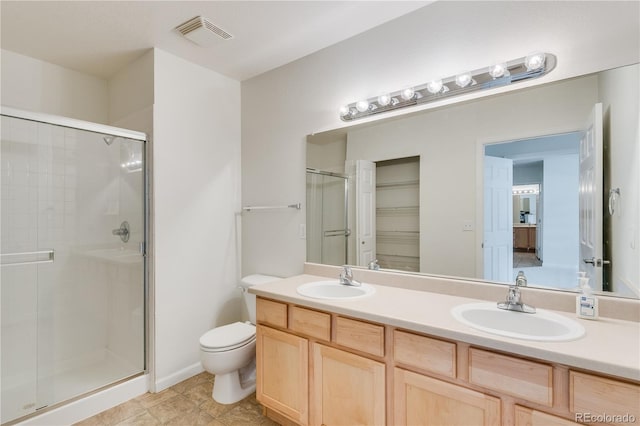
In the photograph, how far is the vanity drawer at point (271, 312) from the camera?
68.2 inches

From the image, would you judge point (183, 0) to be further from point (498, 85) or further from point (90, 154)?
point (498, 85)

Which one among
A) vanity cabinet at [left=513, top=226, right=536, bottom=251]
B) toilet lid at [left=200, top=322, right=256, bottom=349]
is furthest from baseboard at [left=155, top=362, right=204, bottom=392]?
vanity cabinet at [left=513, top=226, right=536, bottom=251]

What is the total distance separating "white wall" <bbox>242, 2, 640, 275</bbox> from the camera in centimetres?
137

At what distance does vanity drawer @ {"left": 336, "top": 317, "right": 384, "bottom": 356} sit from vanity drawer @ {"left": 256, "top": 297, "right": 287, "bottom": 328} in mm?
370

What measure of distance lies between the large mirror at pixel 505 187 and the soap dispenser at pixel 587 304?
0.11 meters

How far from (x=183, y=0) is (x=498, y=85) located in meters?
1.85

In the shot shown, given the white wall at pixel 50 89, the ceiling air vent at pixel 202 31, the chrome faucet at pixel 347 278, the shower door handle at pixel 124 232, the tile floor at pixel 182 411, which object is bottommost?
the tile floor at pixel 182 411

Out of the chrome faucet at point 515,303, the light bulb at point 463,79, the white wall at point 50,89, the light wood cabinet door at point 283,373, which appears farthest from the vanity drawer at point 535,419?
the white wall at point 50,89

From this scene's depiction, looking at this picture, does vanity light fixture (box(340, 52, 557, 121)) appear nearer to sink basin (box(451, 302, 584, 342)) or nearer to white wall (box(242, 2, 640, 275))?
white wall (box(242, 2, 640, 275))

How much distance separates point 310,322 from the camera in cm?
161

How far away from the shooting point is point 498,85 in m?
1.56

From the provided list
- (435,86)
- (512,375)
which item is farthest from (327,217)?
(512,375)

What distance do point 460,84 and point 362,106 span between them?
606 mm

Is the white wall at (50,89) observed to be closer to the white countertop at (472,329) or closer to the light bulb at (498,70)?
the white countertop at (472,329)
